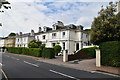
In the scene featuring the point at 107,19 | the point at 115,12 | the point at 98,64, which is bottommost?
the point at 98,64

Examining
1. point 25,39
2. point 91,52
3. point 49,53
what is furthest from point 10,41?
point 91,52

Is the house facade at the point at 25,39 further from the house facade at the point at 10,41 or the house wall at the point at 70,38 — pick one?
the house wall at the point at 70,38

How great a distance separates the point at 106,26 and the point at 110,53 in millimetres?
3202

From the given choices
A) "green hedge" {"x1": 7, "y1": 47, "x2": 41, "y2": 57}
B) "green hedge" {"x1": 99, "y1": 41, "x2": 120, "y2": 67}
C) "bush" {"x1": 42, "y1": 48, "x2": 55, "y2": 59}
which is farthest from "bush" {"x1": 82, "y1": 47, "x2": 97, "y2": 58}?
"green hedge" {"x1": 7, "y1": 47, "x2": 41, "y2": 57}

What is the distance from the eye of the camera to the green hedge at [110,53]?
46.2ft

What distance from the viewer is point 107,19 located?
16.0 meters

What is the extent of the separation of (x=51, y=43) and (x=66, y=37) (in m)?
7.26

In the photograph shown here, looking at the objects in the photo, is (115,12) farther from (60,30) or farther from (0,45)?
(0,45)

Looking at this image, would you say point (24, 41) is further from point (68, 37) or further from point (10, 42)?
point (68, 37)

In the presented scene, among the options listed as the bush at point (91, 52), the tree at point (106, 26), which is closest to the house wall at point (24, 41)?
the bush at point (91, 52)

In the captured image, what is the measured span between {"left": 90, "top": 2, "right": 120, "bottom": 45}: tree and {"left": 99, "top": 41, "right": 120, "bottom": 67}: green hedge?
1225 millimetres

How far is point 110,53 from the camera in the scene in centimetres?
1484

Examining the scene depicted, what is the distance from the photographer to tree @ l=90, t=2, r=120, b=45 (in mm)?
15406

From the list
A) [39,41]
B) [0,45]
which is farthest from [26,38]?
[0,45]
